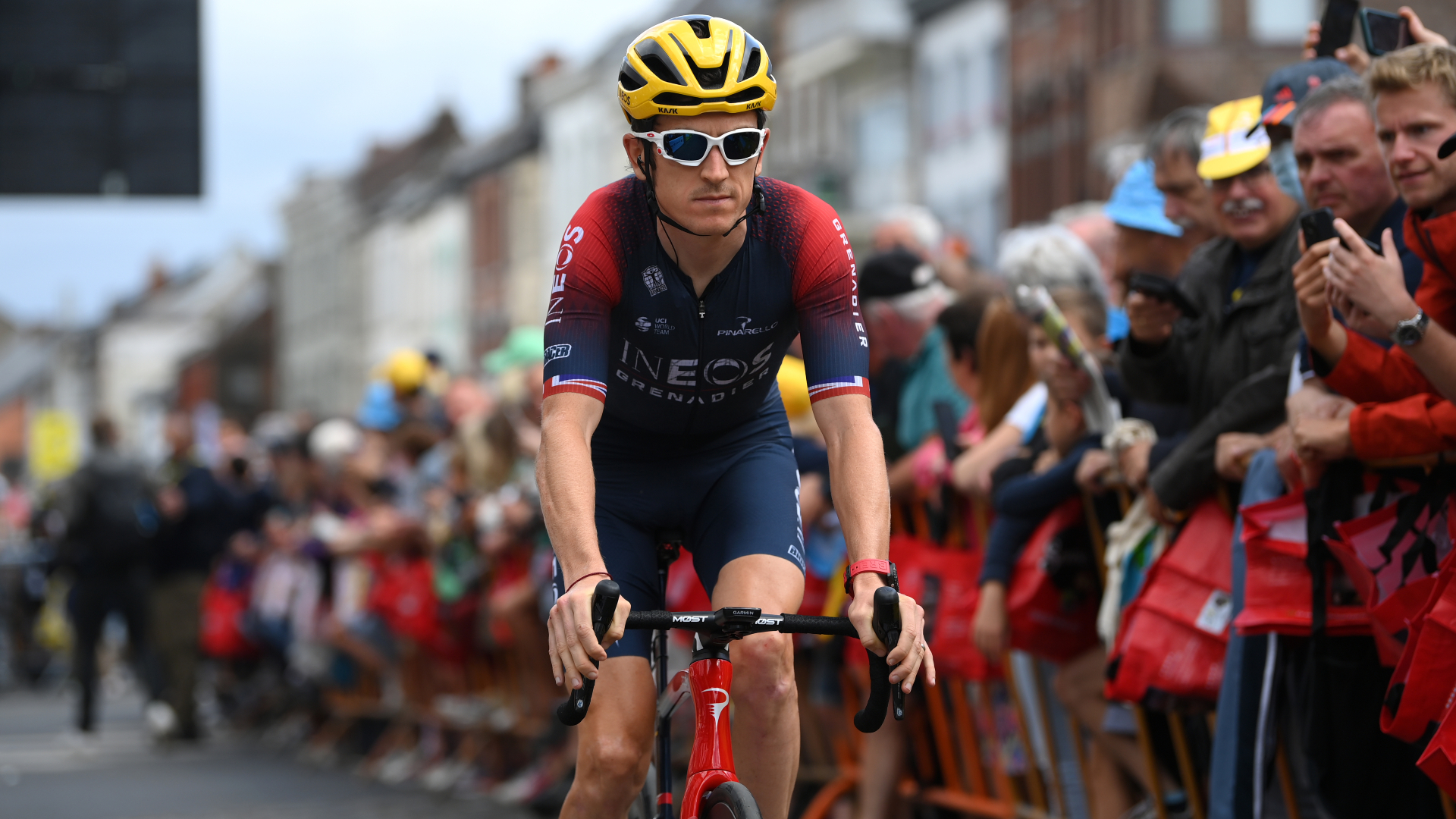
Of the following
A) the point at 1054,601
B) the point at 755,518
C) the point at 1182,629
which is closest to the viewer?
the point at 755,518

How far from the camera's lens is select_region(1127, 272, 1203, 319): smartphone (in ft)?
19.8

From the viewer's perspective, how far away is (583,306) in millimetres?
4742

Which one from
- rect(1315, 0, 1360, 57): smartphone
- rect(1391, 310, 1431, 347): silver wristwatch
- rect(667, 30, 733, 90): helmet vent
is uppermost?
rect(1315, 0, 1360, 57): smartphone

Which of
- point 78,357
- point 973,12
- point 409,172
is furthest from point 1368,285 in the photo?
point 78,357

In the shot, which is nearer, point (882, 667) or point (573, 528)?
point (882, 667)

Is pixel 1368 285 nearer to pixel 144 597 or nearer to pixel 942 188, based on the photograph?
pixel 144 597

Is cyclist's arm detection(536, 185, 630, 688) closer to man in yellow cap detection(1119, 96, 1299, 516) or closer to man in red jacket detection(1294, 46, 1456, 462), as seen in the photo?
man in red jacket detection(1294, 46, 1456, 462)

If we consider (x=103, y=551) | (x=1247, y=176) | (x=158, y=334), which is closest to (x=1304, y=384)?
(x=1247, y=176)

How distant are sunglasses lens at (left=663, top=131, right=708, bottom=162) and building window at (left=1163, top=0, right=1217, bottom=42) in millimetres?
31976

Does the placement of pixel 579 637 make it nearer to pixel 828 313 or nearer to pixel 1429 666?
pixel 828 313

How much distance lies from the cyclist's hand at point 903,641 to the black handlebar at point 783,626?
15mm

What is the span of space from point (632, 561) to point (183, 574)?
43.2 feet

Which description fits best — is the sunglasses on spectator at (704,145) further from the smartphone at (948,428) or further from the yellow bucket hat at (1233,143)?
the smartphone at (948,428)

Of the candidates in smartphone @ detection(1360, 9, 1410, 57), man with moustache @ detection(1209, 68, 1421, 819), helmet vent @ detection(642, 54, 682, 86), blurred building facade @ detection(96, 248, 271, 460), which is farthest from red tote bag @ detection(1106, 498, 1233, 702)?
blurred building facade @ detection(96, 248, 271, 460)
